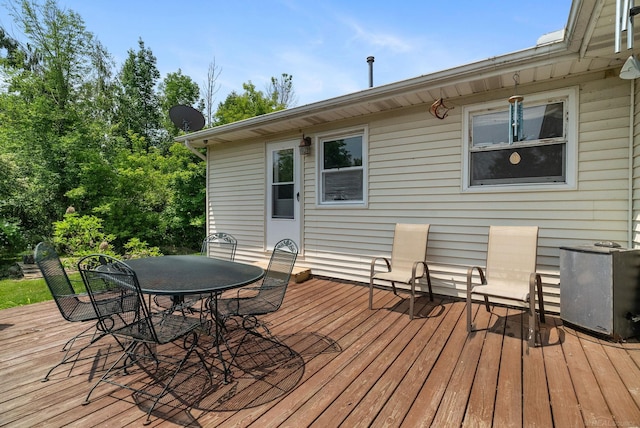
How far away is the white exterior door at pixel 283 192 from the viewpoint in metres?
5.52

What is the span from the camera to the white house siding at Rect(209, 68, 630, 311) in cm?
311

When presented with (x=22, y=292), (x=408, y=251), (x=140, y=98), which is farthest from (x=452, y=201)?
(x=140, y=98)

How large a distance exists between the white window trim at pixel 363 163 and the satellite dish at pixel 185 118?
9.79 ft

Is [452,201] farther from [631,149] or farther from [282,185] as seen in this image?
[282,185]

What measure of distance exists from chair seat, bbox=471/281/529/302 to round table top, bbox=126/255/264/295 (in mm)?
2162

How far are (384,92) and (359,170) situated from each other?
4.22 feet

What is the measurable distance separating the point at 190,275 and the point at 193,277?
8 cm

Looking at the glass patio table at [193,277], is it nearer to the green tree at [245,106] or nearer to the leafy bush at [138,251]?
the leafy bush at [138,251]

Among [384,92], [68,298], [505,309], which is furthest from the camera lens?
[384,92]

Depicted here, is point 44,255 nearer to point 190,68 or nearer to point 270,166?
point 270,166

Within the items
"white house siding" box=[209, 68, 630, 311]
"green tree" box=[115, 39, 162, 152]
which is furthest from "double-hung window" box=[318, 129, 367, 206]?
"green tree" box=[115, 39, 162, 152]

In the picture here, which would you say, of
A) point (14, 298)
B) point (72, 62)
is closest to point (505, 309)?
point (14, 298)

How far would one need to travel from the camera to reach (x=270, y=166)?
19.4 ft

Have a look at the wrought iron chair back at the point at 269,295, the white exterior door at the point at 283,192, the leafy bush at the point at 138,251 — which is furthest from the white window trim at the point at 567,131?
the leafy bush at the point at 138,251
